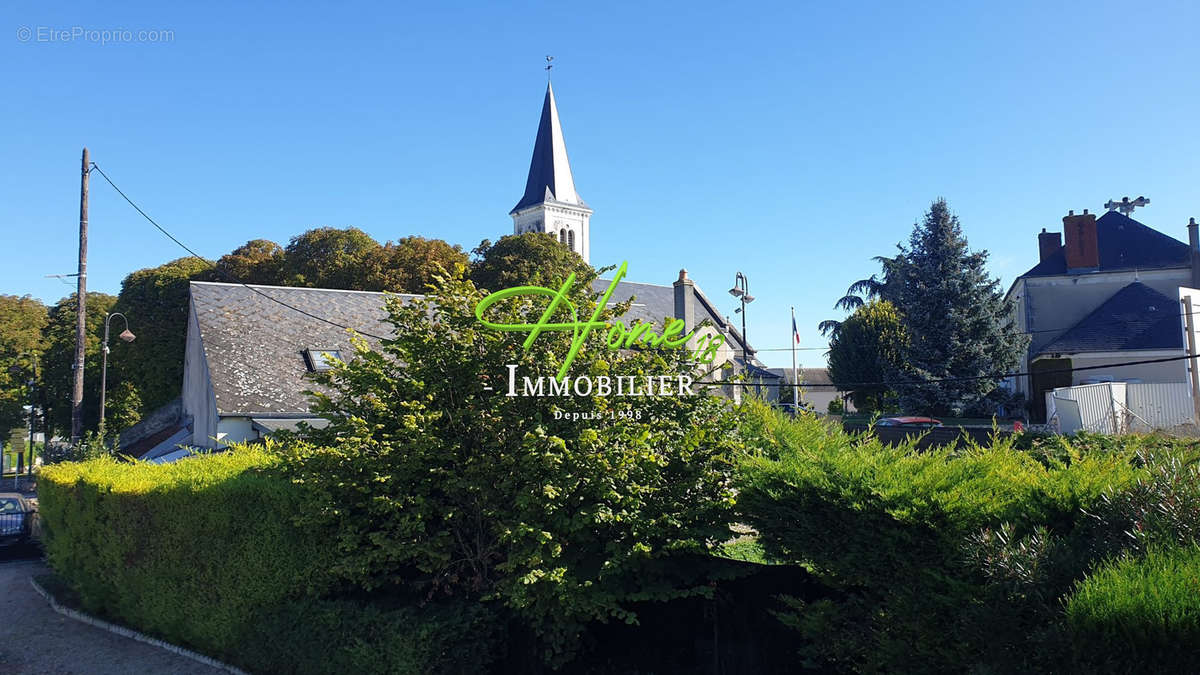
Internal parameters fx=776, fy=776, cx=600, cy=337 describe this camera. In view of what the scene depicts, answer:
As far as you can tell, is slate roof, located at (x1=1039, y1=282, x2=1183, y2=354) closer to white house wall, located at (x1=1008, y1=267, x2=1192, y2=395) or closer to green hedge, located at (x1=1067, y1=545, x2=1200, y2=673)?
white house wall, located at (x1=1008, y1=267, x2=1192, y2=395)

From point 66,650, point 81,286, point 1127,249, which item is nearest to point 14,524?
point 81,286

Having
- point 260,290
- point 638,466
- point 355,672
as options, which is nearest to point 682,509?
point 638,466

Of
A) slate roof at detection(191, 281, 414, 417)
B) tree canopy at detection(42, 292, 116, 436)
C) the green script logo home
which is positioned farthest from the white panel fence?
tree canopy at detection(42, 292, 116, 436)

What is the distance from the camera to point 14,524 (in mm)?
16516

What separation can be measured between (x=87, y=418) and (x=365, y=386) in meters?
37.0

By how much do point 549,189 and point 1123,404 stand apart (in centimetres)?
4735

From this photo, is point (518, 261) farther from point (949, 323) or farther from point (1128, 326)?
point (1128, 326)

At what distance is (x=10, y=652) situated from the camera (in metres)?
9.65

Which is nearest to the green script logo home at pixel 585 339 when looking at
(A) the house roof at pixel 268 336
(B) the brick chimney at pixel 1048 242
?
(A) the house roof at pixel 268 336

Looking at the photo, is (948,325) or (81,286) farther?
(948,325)

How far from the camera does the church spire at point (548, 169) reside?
2449 inches

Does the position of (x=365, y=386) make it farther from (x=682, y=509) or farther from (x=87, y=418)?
(x=87, y=418)

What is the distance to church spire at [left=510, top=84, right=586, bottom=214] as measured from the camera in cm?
6220

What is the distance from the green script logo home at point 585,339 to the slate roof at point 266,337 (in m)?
12.1
